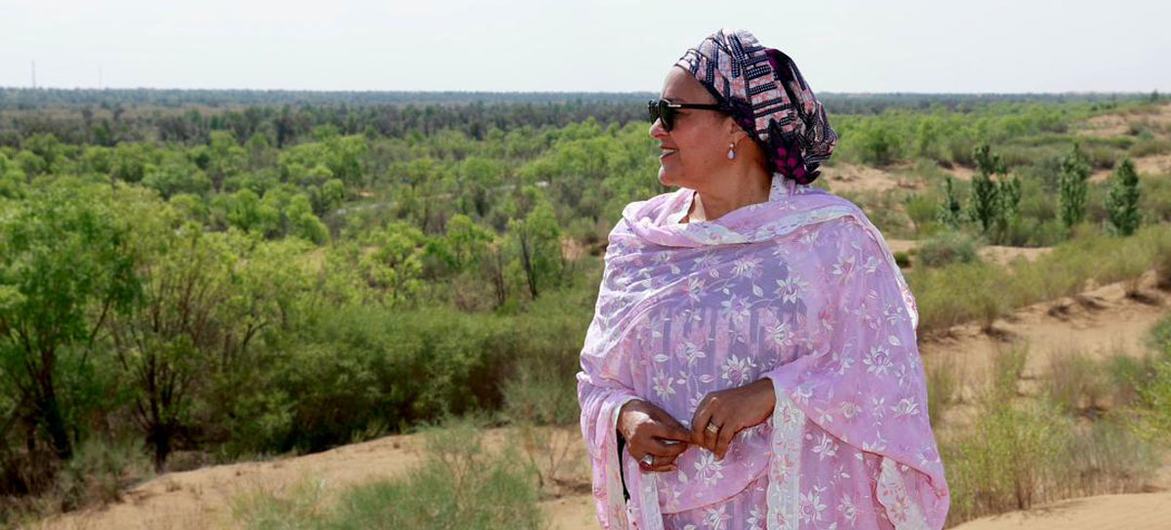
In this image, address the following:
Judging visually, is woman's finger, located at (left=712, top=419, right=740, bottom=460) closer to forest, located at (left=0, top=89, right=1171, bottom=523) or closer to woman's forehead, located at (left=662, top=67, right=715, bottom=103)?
woman's forehead, located at (left=662, top=67, right=715, bottom=103)

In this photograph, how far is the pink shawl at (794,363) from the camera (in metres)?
2.03

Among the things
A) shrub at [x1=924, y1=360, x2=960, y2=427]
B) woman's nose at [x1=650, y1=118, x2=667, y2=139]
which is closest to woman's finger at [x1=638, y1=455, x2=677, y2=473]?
woman's nose at [x1=650, y1=118, x2=667, y2=139]

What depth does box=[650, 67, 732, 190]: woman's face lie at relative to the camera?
2.12 metres

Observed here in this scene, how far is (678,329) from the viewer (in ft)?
6.86

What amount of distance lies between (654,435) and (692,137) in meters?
0.58

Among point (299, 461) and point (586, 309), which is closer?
point (299, 461)

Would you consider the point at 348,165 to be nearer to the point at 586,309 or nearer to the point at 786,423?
the point at 586,309

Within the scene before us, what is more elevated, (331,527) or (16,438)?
(331,527)

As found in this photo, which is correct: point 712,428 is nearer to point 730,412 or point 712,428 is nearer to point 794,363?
point 730,412

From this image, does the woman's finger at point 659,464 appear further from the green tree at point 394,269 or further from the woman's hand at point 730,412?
the green tree at point 394,269

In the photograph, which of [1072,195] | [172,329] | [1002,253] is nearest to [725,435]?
[172,329]

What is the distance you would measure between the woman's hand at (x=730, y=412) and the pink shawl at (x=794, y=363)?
0.03m

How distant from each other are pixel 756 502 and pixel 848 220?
0.57 m

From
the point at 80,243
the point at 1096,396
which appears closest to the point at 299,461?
the point at 80,243
